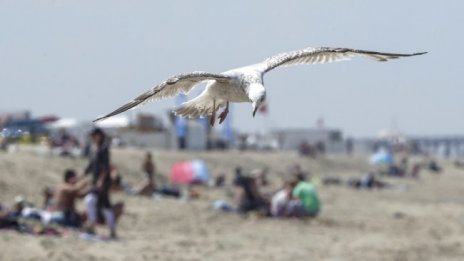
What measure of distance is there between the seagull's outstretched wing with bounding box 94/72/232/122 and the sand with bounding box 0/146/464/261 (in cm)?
458

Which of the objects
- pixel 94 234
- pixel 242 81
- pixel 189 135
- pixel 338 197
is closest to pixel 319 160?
pixel 189 135

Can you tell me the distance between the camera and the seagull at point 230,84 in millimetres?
9656

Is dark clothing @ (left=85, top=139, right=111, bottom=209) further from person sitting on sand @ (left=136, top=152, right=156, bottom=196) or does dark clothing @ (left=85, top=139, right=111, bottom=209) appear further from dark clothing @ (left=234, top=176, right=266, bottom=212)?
person sitting on sand @ (left=136, top=152, right=156, bottom=196)

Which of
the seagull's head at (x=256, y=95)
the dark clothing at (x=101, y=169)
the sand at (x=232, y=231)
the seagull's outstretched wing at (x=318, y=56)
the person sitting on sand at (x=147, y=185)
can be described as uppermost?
the seagull's outstretched wing at (x=318, y=56)

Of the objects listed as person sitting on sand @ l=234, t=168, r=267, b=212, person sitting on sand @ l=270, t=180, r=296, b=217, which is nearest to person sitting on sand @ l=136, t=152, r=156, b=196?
person sitting on sand @ l=234, t=168, r=267, b=212

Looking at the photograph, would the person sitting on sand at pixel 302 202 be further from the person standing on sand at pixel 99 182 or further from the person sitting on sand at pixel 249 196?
the person standing on sand at pixel 99 182

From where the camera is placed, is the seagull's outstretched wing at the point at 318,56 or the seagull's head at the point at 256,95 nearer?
the seagull's head at the point at 256,95

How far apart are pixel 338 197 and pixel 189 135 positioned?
18.9 metres

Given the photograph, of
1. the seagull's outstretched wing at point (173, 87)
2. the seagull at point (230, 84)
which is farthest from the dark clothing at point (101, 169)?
the seagull's outstretched wing at point (173, 87)

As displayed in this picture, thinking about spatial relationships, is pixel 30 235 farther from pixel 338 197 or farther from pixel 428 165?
pixel 428 165

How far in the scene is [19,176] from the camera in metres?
24.6

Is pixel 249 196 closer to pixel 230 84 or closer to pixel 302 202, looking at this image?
pixel 302 202

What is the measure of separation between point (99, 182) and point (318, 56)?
15.4 ft

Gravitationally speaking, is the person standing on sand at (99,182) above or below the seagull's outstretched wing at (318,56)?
below
